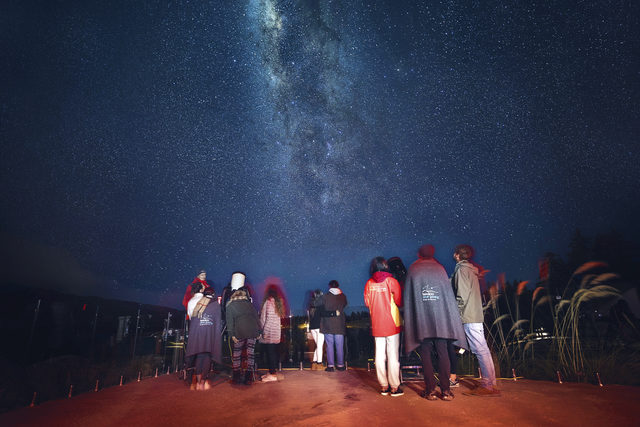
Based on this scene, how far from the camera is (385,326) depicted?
14.5 feet

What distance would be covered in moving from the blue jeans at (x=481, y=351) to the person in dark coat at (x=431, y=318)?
40 centimetres

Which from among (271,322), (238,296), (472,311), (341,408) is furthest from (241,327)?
(472,311)

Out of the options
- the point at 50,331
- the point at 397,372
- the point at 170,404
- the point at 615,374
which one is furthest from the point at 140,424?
the point at 50,331

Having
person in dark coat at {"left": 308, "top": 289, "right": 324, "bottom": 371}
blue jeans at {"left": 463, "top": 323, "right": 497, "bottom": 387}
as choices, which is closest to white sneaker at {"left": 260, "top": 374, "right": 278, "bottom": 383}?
person in dark coat at {"left": 308, "top": 289, "right": 324, "bottom": 371}

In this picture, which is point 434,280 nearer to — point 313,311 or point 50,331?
point 313,311

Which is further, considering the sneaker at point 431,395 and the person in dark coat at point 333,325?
the person in dark coat at point 333,325

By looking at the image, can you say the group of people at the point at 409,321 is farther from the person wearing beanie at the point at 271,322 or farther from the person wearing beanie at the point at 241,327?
the person wearing beanie at the point at 271,322

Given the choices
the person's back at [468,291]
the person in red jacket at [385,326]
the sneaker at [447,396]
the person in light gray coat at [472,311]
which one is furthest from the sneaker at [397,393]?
the person's back at [468,291]

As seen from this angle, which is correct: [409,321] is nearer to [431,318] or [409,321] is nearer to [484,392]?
[431,318]

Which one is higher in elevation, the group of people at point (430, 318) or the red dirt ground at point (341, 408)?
the group of people at point (430, 318)

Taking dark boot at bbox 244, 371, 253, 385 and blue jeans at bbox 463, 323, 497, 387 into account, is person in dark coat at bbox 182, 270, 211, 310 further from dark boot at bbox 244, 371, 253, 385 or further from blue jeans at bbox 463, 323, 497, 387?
blue jeans at bbox 463, 323, 497, 387

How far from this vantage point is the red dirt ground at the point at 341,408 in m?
3.12

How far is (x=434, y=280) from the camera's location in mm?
4320

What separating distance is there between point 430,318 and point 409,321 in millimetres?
315
